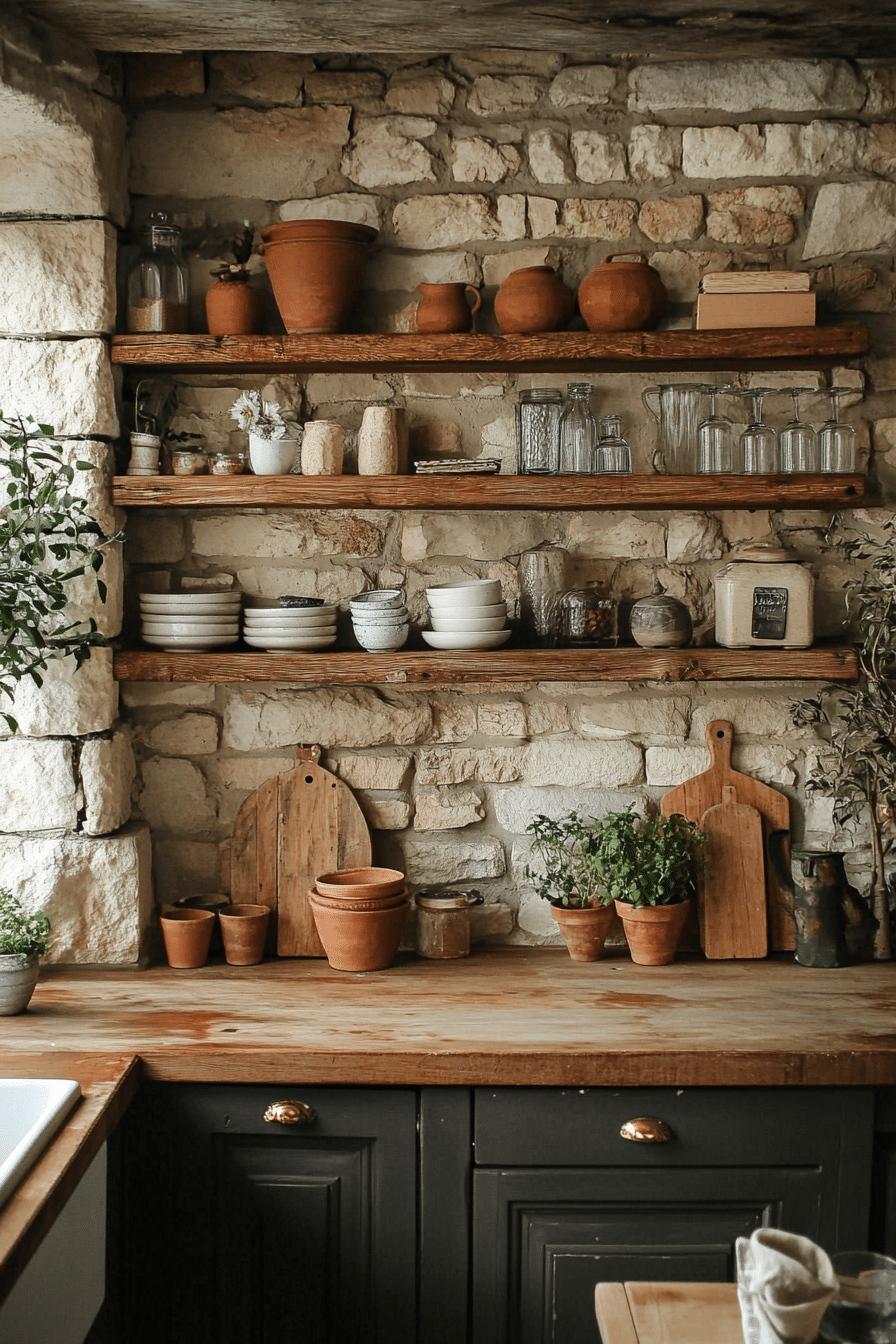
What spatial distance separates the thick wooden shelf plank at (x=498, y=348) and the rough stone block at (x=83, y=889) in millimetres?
1104

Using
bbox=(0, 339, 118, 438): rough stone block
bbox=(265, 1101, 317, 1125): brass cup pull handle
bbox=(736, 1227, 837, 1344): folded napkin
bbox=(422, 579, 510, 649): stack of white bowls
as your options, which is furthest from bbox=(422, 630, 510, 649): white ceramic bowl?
bbox=(736, 1227, 837, 1344): folded napkin

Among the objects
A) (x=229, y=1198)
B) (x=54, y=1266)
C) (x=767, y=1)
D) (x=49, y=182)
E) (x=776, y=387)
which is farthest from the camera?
(x=776, y=387)

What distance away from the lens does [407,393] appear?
2771 mm

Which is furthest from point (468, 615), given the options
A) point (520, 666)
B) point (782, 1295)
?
point (782, 1295)

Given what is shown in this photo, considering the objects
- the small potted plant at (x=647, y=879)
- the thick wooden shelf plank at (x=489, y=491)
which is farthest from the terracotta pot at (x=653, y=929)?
the thick wooden shelf plank at (x=489, y=491)

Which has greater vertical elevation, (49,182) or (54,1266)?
(49,182)

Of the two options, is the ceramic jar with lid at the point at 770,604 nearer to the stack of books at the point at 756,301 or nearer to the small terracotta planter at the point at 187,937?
the stack of books at the point at 756,301

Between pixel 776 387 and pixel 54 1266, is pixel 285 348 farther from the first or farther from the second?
pixel 54 1266

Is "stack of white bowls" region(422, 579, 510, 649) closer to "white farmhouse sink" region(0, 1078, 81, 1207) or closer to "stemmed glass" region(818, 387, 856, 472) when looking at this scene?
"stemmed glass" region(818, 387, 856, 472)

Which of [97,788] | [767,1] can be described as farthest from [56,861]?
[767,1]

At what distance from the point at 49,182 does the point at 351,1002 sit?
1.90m

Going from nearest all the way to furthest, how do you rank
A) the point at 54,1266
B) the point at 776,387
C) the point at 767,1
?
the point at 54,1266
the point at 767,1
the point at 776,387

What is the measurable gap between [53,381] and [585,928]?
173 cm

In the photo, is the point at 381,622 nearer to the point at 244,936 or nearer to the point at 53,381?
the point at 244,936
